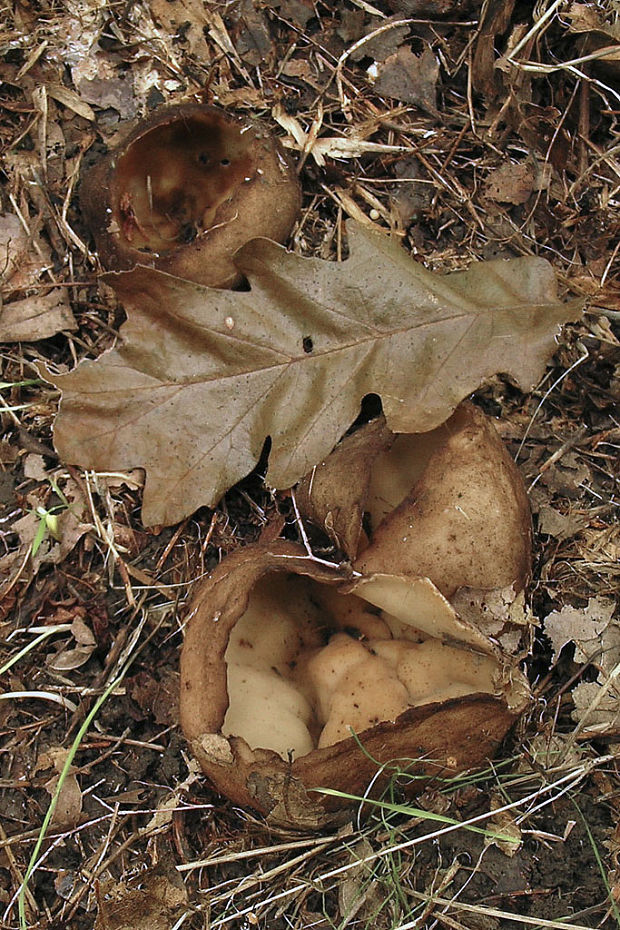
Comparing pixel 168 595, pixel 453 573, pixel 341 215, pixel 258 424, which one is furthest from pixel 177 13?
pixel 453 573

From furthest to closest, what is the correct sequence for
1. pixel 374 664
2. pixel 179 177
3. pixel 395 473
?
pixel 179 177 → pixel 395 473 → pixel 374 664

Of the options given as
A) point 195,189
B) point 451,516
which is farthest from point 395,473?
point 195,189

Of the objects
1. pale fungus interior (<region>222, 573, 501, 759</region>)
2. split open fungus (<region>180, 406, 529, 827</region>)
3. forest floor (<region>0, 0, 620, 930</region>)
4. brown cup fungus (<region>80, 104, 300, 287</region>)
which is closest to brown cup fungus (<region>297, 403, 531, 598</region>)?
split open fungus (<region>180, 406, 529, 827</region>)

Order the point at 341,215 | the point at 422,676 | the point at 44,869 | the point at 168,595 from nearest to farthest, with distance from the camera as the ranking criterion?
the point at 422,676
the point at 44,869
the point at 168,595
the point at 341,215

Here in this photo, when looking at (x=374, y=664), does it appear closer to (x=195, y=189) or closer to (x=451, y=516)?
(x=451, y=516)

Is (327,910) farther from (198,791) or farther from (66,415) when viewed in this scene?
(66,415)

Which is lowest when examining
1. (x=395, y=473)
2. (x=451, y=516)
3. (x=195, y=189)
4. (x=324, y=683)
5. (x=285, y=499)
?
(x=324, y=683)
